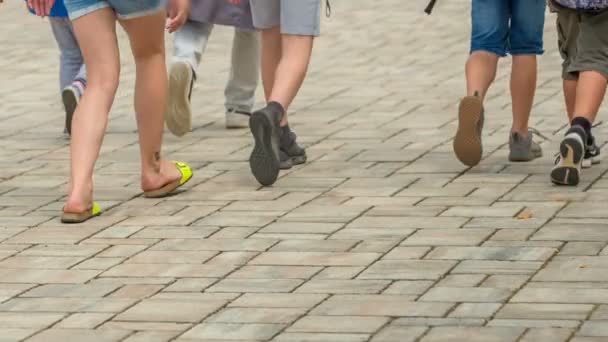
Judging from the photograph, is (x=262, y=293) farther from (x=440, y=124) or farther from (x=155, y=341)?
(x=440, y=124)

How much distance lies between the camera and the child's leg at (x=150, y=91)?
7.34m

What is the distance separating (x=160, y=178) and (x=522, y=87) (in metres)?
1.78

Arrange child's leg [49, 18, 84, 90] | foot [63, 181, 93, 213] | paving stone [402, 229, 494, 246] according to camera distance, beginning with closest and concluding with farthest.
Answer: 1. paving stone [402, 229, 494, 246]
2. foot [63, 181, 93, 213]
3. child's leg [49, 18, 84, 90]

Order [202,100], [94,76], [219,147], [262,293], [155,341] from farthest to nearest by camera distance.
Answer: [202,100], [219,147], [94,76], [262,293], [155,341]

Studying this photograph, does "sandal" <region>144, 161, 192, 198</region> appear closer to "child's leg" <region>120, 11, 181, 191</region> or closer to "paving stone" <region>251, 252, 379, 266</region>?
"child's leg" <region>120, 11, 181, 191</region>

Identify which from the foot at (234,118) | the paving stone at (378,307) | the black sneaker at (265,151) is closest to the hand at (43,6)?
the black sneaker at (265,151)

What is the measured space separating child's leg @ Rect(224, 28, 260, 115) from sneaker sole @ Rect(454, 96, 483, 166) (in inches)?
73.5

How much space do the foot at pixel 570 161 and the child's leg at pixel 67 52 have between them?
9.24 feet

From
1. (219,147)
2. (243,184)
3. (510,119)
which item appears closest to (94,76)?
(243,184)

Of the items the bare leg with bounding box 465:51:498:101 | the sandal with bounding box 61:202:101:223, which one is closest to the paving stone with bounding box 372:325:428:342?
the sandal with bounding box 61:202:101:223

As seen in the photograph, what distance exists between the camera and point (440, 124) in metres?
9.48

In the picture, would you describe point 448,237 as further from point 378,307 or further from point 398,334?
point 398,334

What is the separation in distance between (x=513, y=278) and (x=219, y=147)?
3249 millimetres

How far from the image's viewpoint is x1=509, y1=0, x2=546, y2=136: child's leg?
26.8ft
